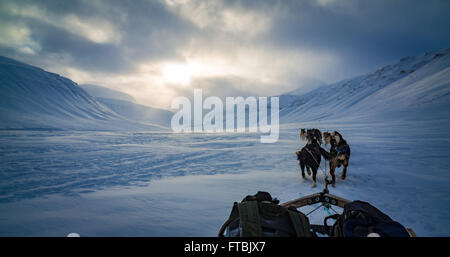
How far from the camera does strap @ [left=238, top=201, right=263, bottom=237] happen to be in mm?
1412

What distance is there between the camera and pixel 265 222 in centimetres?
154

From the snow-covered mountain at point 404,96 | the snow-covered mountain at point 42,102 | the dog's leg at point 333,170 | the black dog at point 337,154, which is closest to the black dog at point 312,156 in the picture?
the black dog at point 337,154

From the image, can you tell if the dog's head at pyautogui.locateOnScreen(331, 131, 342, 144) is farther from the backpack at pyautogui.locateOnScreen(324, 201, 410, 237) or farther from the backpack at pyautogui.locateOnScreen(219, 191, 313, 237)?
the backpack at pyautogui.locateOnScreen(219, 191, 313, 237)

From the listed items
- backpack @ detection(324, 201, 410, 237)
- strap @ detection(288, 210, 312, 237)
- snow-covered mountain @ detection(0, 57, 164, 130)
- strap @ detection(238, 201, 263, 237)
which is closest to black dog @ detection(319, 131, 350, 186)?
backpack @ detection(324, 201, 410, 237)

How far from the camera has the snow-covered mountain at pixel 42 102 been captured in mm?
40375

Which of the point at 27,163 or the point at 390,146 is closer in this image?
the point at 27,163

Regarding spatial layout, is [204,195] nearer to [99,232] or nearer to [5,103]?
[99,232]

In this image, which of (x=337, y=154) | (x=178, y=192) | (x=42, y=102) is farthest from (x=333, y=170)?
(x=42, y=102)

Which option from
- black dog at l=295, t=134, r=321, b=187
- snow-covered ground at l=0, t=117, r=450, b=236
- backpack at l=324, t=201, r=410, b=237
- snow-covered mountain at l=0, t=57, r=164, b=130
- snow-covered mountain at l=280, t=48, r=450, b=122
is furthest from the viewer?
snow-covered mountain at l=0, t=57, r=164, b=130

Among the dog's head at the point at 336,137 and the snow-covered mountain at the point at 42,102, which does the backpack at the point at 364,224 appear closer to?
the dog's head at the point at 336,137
